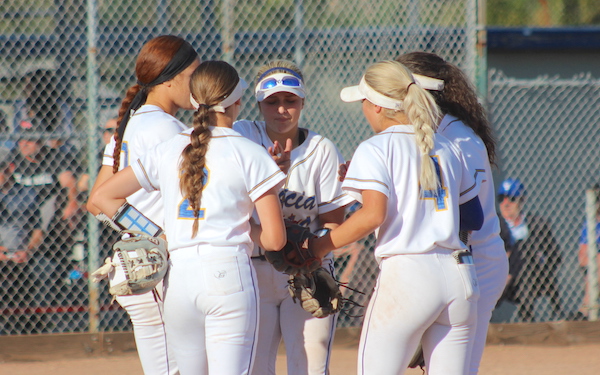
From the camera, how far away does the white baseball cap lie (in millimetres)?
3283

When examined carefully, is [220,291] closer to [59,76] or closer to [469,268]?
[469,268]

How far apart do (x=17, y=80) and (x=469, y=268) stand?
457 cm

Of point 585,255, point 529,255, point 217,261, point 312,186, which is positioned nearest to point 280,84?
point 312,186

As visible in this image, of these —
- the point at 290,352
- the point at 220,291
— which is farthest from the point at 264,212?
the point at 290,352

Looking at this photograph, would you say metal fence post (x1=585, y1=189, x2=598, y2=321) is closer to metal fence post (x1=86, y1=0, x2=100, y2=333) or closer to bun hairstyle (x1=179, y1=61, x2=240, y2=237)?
metal fence post (x1=86, y1=0, x2=100, y2=333)

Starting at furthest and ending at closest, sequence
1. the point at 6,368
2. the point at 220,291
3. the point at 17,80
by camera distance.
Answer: the point at 17,80, the point at 6,368, the point at 220,291

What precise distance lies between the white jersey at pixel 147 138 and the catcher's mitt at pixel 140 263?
0.25m

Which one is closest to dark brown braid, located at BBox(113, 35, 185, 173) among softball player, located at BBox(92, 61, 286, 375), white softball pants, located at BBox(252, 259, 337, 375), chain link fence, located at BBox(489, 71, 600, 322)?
softball player, located at BBox(92, 61, 286, 375)

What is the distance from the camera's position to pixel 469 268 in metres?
2.68

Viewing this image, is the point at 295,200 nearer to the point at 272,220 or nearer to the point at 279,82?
the point at 279,82

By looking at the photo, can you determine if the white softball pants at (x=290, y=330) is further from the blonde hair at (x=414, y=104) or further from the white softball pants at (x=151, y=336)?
the blonde hair at (x=414, y=104)

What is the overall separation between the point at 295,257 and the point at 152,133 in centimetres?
79

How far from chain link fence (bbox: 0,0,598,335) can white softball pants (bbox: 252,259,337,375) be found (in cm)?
279

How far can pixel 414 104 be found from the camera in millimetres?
2670
